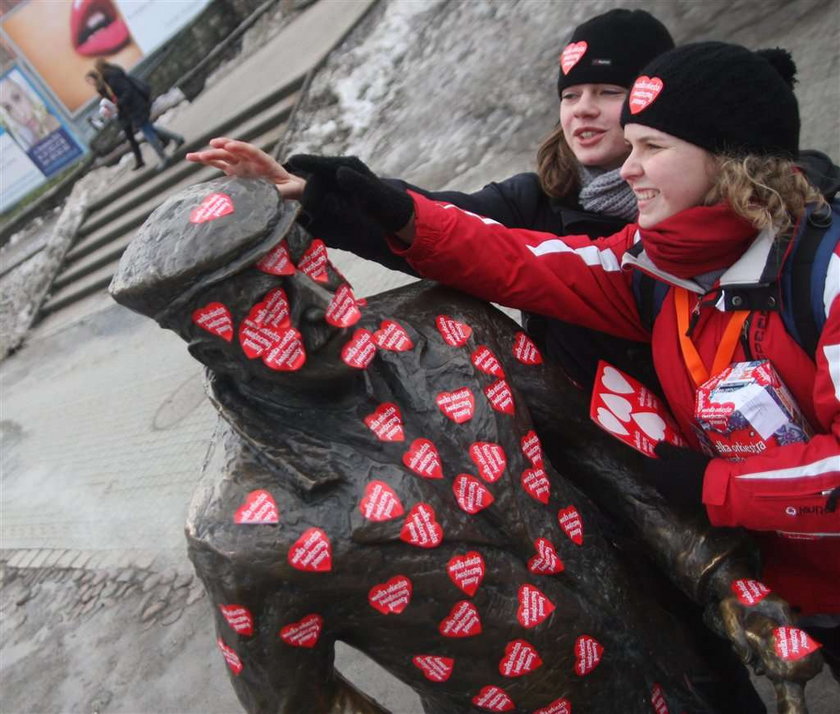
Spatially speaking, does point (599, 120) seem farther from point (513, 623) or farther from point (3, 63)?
point (3, 63)

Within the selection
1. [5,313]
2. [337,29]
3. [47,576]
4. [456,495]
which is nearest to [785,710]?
[456,495]

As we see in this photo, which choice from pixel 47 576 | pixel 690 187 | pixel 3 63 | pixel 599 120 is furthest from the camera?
pixel 3 63

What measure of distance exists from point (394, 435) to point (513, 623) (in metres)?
0.45

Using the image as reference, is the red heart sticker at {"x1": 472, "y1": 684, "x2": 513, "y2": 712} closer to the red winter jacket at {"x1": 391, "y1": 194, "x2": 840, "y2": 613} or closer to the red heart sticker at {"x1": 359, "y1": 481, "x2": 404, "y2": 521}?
the red heart sticker at {"x1": 359, "y1": 481, "x2": 404, "y2": 521}

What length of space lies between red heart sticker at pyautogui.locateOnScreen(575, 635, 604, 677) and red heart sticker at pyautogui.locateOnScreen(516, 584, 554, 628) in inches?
4.2

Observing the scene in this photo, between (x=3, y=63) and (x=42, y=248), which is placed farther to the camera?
(x=3, y=63)

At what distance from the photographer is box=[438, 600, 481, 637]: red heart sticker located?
4.78 feet

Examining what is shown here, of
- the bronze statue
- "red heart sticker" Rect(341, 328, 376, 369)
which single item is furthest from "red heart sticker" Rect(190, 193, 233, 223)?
"red heart sticker" Rect(341, 328, 376, 369)

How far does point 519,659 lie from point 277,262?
93cm

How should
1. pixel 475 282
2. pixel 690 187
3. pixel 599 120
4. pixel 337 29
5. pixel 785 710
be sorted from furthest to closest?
pixel 337 29 < pixel 599 120 < pixel 475 282 < pixel 690 187 < pixel 785 710

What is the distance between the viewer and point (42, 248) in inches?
509

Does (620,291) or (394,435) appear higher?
(394,435)

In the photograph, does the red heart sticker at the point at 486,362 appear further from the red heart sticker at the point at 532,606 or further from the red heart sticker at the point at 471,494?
the red heart sticker at the point at 532,606

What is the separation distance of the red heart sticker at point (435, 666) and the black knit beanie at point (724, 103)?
3.84 feet
